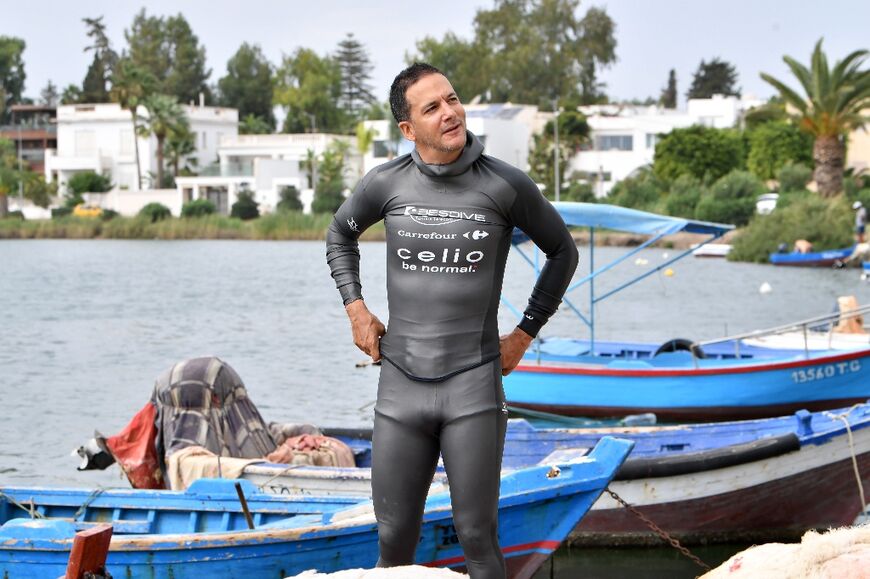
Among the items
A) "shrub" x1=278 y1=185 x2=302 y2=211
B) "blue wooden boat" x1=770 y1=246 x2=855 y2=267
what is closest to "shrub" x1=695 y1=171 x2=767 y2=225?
"blue wooden boat" x1=770 y1=246 x2=855 y2=267

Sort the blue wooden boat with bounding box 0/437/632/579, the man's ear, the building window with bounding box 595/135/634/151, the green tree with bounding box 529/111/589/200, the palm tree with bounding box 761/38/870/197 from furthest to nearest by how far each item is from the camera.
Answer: the building window with bounding box 595/135/634/151 → the green tree with bounding box 529/111/589/200 → the palm tree with bounding box 761/38/870/197 → the blue wooden boat with bounding box 0/437/632/579 → the man's ear

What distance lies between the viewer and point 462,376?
538 centimetres

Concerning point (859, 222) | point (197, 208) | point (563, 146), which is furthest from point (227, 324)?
point (197, 208)

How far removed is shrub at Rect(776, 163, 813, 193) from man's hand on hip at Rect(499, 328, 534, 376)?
6479 cm

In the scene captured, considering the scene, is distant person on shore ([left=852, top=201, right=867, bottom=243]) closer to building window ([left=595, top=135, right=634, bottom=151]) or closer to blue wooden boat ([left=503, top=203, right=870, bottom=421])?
building window ([left=595, top=135, right=634, bottom=151])

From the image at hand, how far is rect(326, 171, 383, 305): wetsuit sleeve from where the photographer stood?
555cm

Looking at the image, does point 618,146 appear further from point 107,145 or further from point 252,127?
point 107,145

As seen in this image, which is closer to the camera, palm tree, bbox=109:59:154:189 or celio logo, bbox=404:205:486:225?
celio logo, bbox=404:205:486:225

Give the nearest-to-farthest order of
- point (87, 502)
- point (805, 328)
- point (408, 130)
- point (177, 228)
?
1. point (408, 130)
2. point (87, 502)
3. point (805, 328)
4. point (177, 228)

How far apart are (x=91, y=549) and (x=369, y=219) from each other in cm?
180

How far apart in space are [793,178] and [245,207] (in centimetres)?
3798

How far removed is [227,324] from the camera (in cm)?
3959

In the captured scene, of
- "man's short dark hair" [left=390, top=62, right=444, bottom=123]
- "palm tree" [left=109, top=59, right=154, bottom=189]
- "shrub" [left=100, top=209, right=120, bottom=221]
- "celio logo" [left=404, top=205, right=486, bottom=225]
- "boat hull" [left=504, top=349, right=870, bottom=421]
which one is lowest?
"shrub" [left=100, top=209, right=120, bottom=221]

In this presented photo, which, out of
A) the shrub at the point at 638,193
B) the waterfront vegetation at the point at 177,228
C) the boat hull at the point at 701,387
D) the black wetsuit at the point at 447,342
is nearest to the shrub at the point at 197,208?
the waterfront vegetation at the point at 177,228
